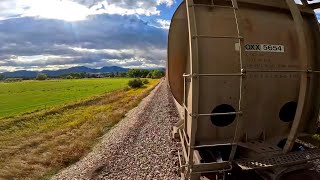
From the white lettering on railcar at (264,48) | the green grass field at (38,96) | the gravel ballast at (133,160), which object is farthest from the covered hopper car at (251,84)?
the green grass field at (38,96)

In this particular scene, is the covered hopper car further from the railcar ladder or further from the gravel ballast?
the gravel ballast

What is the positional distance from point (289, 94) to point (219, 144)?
4.48 ft

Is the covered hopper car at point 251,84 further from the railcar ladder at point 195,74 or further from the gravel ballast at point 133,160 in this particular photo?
the gravel ballast at point 133,160

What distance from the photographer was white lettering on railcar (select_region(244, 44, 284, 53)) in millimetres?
5446

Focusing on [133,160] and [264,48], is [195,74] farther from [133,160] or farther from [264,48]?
[133,160]

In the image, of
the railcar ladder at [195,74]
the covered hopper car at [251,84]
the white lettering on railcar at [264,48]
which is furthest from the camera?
the white lettering on railcar at [264,48]

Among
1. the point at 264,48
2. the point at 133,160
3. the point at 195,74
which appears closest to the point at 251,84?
the point at 264,48

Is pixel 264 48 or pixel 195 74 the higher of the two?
pixel 264 48

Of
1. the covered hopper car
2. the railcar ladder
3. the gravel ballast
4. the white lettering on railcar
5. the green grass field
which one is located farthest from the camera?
the green grass field

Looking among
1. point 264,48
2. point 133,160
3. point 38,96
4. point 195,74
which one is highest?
point 264,48

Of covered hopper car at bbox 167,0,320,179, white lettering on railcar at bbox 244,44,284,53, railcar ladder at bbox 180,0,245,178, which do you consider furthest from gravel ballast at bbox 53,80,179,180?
white lettering on railcar at bbox 244,44,284,53

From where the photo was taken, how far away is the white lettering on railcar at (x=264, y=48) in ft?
17.9

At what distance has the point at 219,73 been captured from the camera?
5289 millimetres

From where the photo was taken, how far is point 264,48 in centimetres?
552
